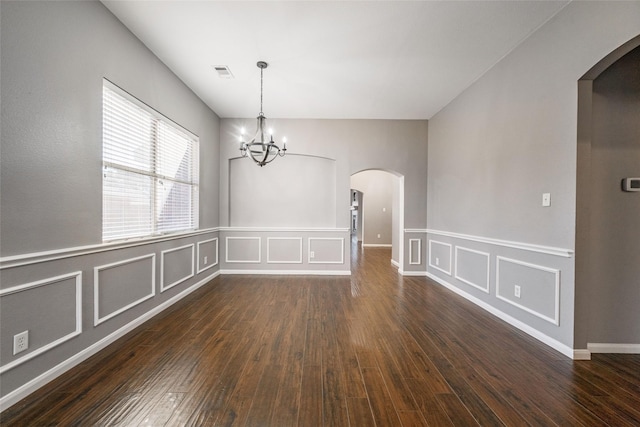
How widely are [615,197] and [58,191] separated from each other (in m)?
4.56

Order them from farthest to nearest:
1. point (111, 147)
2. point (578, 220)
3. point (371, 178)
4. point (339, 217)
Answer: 1. point (371, 178)
2. point (339, 217)
3. point (111, 147)
4. point (578, 220)

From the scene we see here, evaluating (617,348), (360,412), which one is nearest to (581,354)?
(617,348)

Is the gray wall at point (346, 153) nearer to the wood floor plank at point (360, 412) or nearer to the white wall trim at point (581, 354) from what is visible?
the white wall trim at point (581, 354)

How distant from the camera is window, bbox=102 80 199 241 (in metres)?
2.54

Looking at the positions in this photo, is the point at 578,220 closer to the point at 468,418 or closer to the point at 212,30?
the point at 468,418

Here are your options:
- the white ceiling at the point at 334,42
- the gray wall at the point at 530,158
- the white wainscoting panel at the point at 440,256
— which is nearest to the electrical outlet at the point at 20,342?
the white ceiling at the point at 334,42

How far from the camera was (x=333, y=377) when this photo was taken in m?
2.03

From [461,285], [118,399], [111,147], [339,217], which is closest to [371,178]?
[339,217]

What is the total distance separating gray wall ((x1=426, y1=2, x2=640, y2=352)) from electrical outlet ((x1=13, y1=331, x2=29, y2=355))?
4155 millimetres

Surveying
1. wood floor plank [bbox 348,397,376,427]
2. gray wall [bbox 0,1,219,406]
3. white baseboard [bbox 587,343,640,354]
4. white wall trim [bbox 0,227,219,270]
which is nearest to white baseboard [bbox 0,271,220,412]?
gray wall [bbox 0,1,219,406]

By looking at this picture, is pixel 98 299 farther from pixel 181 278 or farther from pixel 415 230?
pixel 415 230

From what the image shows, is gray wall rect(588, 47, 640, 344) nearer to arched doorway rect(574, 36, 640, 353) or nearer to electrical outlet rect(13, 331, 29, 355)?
arched doorway rect(574, 36, 640, 353)

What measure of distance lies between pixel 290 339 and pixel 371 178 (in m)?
8.09

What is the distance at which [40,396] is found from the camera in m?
1.79
